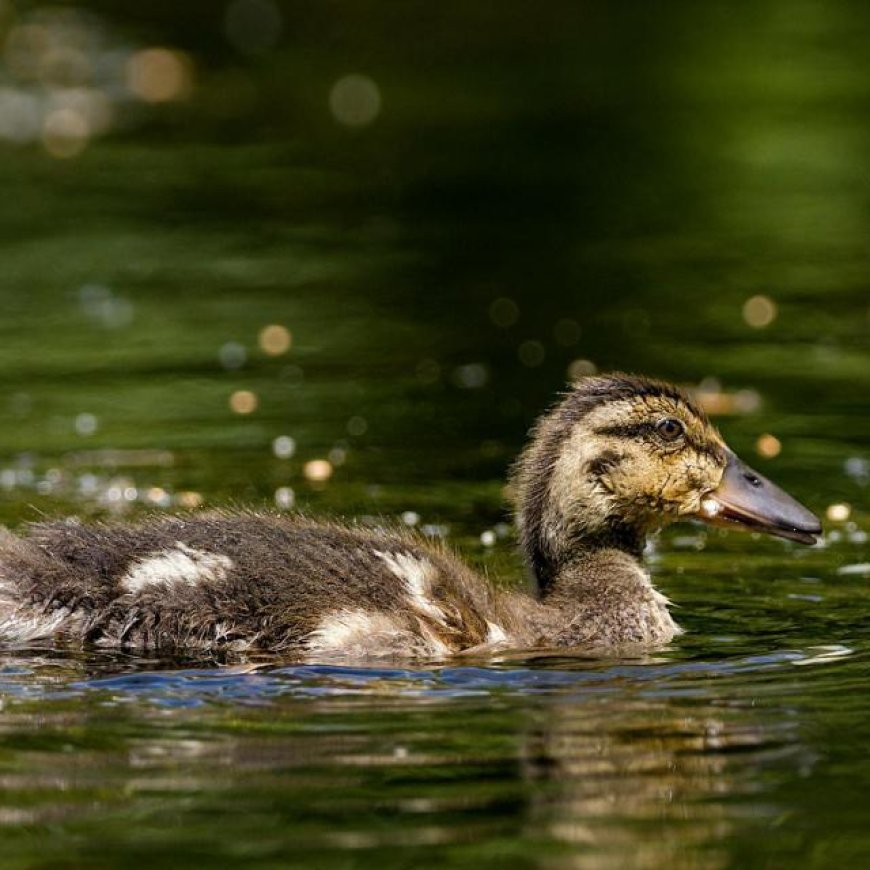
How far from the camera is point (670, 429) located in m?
9.84

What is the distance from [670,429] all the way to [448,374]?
5.17 m

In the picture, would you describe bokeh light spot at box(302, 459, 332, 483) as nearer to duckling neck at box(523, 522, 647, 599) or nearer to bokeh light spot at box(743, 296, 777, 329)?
duckling neck at box(523, 522, 647, 599)

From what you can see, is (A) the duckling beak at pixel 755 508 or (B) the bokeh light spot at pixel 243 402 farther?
(B) the bokeh light spot at pixel 243 402

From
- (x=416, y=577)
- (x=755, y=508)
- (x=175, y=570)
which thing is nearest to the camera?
(x=175, y=570)

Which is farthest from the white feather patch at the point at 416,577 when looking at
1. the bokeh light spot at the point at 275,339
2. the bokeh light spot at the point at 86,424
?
the bokeh light spot at the point at 275,339

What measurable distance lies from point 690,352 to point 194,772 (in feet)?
27.5

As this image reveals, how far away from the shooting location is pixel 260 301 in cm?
1692

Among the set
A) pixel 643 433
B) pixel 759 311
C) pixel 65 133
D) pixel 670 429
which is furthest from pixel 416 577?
pixel 65 133

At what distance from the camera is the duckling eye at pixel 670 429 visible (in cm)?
984

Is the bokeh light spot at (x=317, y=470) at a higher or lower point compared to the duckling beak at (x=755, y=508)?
higher

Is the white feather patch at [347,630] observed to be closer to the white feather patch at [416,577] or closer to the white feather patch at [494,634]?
the white feather patch at [416,577]

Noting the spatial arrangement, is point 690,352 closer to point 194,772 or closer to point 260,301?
point 260,301

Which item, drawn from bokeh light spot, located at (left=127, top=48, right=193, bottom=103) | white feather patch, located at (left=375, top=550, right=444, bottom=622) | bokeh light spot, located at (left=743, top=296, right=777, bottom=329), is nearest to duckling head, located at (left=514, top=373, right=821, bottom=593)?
white feather patch, located at (left=375, top=550, right=444, bottom=622)

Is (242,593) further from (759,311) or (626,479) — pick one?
(759,311)
